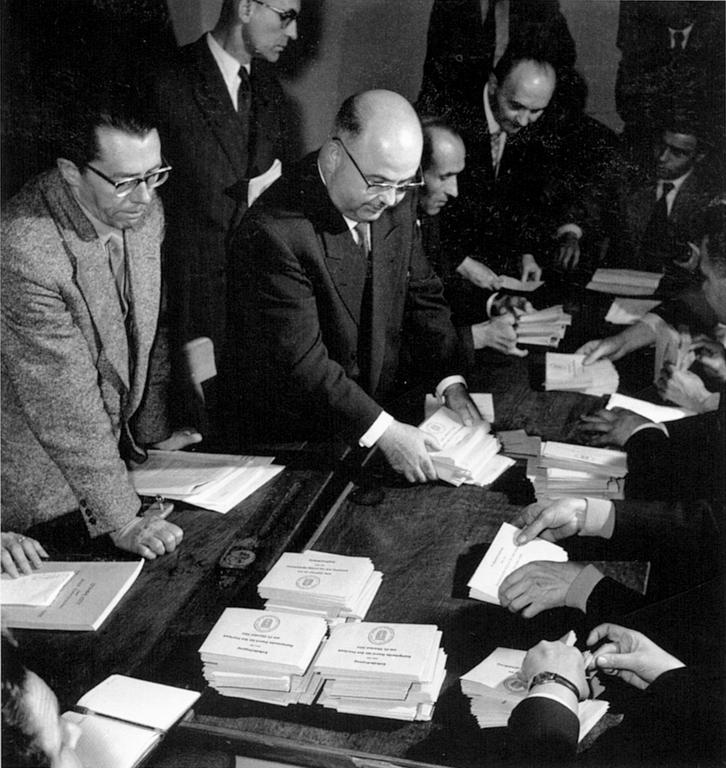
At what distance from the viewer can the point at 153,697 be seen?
1575 mm

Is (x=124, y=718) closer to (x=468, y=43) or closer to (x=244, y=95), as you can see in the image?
(x=244, y=95)

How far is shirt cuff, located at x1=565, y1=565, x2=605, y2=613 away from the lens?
176 centimetres

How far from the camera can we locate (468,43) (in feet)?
8.68

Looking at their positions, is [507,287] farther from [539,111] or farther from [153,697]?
[153,697]

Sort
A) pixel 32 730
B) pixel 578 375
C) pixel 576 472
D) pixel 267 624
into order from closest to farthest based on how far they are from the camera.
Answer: pixel 32 730 → pixel 267 624 → pixel 576 472 → pixel 578 375

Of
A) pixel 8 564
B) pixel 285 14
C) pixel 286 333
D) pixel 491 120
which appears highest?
pixel 285 14

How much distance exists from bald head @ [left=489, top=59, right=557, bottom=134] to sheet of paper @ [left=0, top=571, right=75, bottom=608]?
2.16 meters

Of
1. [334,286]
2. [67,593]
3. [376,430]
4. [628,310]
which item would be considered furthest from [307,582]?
[628,310]

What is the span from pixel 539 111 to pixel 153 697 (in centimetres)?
246

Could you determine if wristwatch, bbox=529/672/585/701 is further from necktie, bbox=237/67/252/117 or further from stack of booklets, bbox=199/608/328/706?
necktie, bbox=237/67/252/117

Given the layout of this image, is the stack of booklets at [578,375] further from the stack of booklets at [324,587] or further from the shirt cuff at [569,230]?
the stack of booklets at [324,587]

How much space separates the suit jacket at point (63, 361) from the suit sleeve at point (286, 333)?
0.36m

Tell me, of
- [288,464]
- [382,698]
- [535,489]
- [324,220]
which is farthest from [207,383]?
[382,698]

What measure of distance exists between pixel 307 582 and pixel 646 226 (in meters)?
2.23
